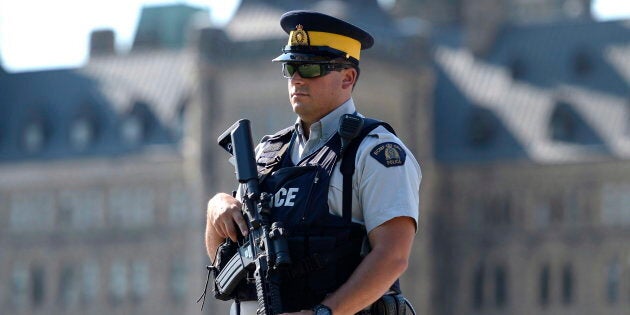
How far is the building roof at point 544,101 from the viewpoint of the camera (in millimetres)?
80438

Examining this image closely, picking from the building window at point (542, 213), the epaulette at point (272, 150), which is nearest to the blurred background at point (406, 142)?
the building window at point (542, 213)

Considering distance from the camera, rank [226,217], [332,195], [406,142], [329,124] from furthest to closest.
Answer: [406,142] → [329,124] → [226,217] → [332,195]

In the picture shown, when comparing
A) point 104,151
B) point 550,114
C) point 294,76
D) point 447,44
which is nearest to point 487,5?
point 447,44

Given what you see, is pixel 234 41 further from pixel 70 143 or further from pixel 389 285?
pixel 389 285

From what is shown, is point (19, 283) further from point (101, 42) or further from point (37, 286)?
point (101, 42)

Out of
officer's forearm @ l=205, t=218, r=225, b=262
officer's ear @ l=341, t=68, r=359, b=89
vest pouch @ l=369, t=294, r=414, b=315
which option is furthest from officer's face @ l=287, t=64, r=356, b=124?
vest pouch @ l=369, t=294, r=414, b=315

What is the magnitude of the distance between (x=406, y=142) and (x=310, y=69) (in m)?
68.8

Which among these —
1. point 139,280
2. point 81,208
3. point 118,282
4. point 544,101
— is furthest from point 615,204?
point 81,208

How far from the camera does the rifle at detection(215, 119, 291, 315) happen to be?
9.44 meters

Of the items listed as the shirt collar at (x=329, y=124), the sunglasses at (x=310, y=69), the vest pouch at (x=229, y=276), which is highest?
the sunglasses at (x=310, y=69)

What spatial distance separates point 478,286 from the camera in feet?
273

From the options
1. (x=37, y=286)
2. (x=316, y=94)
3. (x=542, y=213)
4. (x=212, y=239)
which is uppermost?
(x=316, y=94)

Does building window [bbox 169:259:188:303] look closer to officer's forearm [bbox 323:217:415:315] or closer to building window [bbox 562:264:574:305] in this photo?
building window [bbox 562:264:574:305]

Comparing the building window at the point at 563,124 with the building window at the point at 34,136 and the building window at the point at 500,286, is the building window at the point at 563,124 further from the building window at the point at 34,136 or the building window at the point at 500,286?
the building window at the point at 34,136
